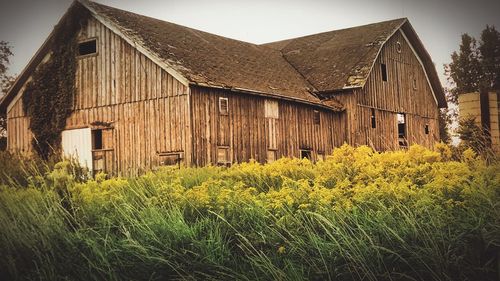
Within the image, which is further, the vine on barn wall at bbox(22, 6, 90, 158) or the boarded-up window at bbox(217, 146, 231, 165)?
the vine on barn wall at bbox(22, 6, 90, 158)

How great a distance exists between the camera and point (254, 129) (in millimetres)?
19203

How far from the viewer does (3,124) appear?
34.8 m

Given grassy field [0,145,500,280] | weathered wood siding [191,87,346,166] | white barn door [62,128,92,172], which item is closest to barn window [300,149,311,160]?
weathered wood siding [191,87,346,166]

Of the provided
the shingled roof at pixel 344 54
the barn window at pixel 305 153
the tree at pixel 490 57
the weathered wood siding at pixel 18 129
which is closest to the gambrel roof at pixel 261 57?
the shingled roof at pixel 344 54

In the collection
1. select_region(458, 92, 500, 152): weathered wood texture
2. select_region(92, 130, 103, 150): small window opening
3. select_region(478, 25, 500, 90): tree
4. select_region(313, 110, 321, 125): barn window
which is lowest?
select_region(458, 92, 500, 152): weathered wood texture

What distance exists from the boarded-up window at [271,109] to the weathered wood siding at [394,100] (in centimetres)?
454

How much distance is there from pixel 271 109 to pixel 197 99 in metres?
3.89

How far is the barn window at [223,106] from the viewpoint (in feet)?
58.8

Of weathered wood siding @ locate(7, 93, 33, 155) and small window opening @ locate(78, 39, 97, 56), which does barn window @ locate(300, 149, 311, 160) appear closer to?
small window opening @ locate(78, 39, 97, 56)

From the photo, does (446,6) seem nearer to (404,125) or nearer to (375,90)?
(375,90)

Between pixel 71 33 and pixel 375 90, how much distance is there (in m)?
14.0

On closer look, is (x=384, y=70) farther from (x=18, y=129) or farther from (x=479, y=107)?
(x=479, y=107)

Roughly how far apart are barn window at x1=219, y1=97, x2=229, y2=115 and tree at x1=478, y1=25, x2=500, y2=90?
3340 centimetres

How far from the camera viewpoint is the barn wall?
1723 cm
